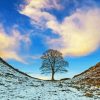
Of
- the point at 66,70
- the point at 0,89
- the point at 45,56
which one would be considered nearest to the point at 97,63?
the point at 66,70

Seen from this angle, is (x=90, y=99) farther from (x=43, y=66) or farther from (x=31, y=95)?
(x=43, y=66)

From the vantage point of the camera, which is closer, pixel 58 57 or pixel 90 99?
pixel 90 99

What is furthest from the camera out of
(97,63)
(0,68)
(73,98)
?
(97,63)

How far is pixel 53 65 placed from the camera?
104 metres

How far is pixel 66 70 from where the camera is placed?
10481cm

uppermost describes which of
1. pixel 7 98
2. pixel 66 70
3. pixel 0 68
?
pixel 66 70

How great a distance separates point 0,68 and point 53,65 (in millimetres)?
33716

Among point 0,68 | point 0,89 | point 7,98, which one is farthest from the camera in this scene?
point 0,68

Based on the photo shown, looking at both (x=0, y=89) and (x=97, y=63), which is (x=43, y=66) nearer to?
(x=97, y=63)

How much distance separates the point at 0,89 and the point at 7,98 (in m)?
7.68

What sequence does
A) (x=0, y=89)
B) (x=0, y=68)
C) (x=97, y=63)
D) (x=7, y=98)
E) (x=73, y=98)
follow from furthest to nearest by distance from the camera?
1. (x=97, y=63)
2. (x=0, y=68)
3. (x=0, y=89)
4. (x=73, y=98)
5. (x=7, y=98)

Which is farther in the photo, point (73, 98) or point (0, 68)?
point (0, 68)

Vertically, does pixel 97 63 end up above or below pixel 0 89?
above

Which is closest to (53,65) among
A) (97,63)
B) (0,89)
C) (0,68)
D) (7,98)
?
(97,63)
